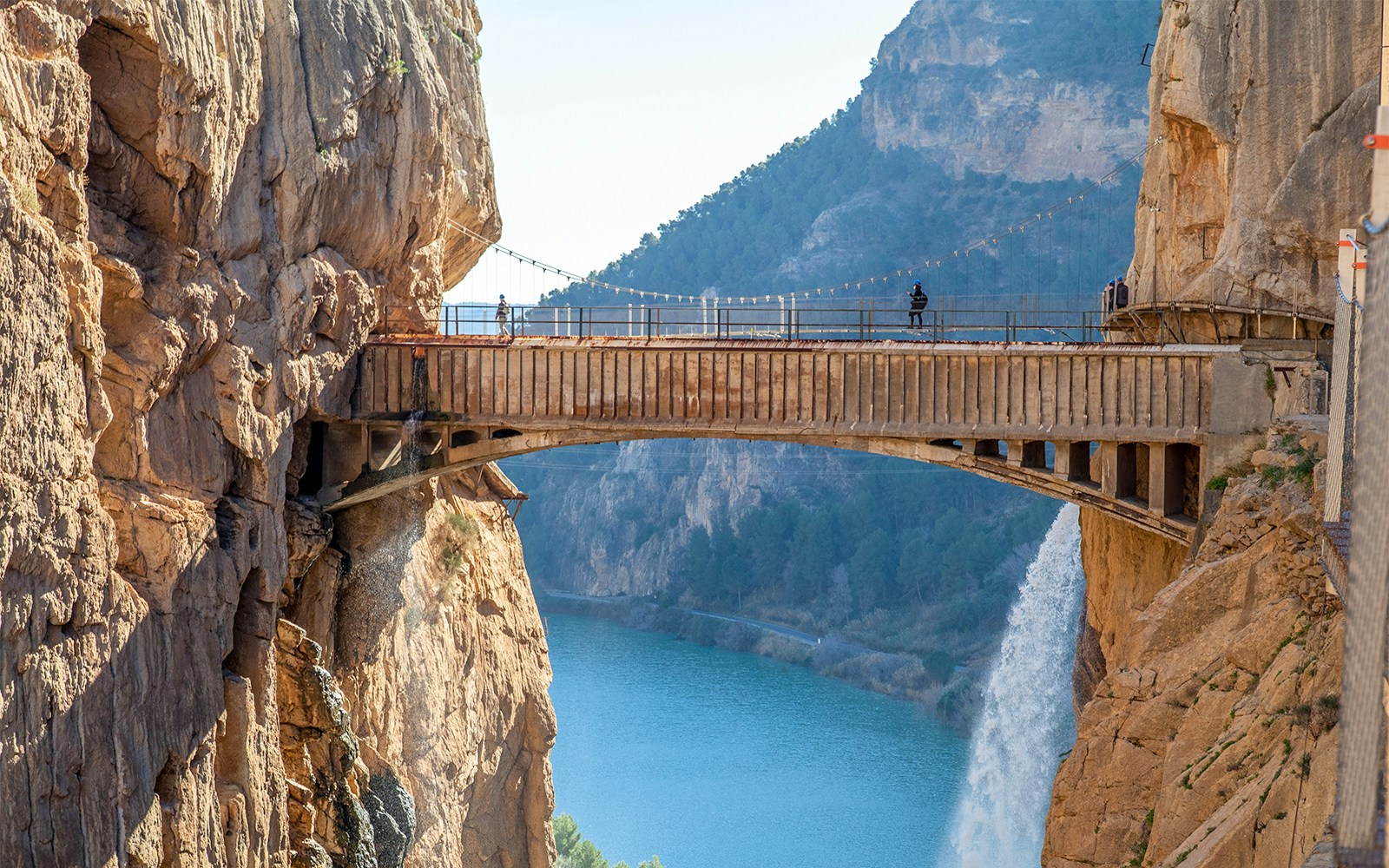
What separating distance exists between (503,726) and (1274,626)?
Answer: 13715 mm

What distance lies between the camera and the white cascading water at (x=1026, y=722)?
45.3m

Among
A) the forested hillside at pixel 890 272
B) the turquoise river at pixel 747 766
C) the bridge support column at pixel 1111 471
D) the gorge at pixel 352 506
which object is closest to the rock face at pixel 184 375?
the gorge at pixel 352 506

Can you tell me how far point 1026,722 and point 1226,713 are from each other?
137 ft

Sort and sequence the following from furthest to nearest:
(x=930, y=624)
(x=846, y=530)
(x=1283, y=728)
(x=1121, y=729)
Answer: (x=846, y=530)
(x=930, y=624)
(x=1121, y=729)
(x=1283, y=728)

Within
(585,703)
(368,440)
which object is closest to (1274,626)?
(368,440)

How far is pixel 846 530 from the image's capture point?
2771 inches

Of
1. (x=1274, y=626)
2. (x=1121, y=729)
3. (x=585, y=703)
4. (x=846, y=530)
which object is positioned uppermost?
(x=1274, y=626)

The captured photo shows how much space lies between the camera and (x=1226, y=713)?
11.1m

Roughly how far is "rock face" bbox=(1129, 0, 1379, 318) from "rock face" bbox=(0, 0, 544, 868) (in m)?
9.11

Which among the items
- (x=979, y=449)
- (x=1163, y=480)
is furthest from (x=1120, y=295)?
(x=1163, y=480)

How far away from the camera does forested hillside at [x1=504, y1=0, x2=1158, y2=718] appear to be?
2601 inches

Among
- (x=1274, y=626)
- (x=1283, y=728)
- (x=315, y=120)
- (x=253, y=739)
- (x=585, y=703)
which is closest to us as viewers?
(x=1283, y=728)

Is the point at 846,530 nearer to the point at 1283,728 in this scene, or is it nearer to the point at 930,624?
the point at 930,624

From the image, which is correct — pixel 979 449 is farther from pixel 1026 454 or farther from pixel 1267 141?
pixel 1267 141
